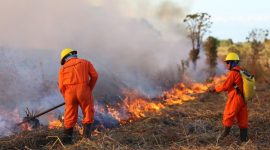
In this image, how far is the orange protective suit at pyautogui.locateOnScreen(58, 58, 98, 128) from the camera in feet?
27.2

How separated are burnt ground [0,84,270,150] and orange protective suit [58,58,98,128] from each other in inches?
19.7

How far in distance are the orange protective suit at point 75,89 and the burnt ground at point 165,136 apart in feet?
1.64

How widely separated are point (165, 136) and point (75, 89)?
92.7 inches

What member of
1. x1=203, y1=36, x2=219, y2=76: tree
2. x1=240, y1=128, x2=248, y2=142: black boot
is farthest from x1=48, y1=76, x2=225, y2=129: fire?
x1=240, y1=128, x2=248, y2=142: black boot

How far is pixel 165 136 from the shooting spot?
949 centimetres

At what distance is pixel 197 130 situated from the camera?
33.2 feet

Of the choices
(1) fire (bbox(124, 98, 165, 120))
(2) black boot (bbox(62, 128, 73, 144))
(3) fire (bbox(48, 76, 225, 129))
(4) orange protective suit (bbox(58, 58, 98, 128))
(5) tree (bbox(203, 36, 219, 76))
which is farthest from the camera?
(5) tree (bbox(203, 36, 219, 76))

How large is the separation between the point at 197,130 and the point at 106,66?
30.4 feet

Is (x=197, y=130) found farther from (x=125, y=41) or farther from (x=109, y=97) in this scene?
(x=125, y=41)

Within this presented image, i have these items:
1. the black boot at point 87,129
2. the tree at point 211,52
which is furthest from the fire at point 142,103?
the tree at point 211,52

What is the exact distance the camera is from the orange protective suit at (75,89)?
8.29 meters

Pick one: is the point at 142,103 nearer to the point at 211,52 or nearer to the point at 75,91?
the point at 75,91

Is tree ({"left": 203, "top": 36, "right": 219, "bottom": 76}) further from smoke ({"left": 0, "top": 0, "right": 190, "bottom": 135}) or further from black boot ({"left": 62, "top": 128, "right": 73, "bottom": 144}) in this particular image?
black boot ({"left": 62, "top": 128, "right": 73, "bottom": 144})

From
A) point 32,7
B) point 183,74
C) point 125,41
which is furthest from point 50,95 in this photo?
point 183,74
